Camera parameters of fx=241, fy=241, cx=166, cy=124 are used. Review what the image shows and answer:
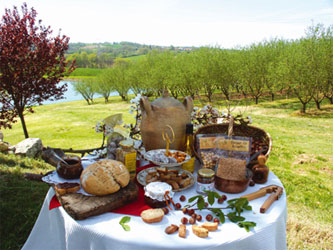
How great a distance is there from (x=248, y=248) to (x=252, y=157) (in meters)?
0.85

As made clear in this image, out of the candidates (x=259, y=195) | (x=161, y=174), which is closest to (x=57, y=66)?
(x=161, y=174)

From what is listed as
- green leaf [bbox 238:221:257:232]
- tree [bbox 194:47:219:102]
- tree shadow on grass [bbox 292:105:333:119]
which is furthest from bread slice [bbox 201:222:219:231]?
tree [bbox 194:47:219:102]

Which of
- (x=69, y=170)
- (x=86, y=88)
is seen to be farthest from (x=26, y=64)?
(x=86, y=88)

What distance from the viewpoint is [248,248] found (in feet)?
3.89

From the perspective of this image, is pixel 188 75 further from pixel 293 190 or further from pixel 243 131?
pixel 243 131

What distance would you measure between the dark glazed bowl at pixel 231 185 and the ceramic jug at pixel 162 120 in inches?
24.6

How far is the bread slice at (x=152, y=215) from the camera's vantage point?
1.26 meters

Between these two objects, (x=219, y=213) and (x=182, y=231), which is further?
(x=219, y=213)

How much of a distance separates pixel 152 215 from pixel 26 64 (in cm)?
579

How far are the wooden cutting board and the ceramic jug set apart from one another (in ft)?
2.06

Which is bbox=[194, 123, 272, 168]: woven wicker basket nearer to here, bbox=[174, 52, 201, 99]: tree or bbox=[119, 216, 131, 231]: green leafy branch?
bbox=[119, 216, 131, 231]: green leafy branch

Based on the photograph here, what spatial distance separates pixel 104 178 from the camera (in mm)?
1423

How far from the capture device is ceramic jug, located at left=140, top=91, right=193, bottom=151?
199cm

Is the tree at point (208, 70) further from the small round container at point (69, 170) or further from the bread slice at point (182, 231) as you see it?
the bread slice at point (182, 231)
